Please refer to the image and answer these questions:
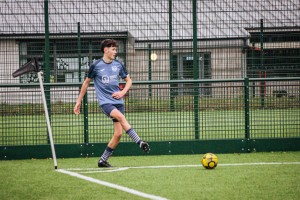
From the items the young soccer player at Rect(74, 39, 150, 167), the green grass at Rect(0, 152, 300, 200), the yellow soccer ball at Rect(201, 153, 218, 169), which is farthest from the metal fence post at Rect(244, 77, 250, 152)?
the young soccer player at Rect(74, 39, 150, 167)

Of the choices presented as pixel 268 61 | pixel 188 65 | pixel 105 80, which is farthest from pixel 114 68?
pixel 268 61

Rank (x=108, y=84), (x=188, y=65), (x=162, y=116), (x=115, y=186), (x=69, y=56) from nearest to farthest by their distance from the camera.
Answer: (x=115, y=186)
(x=108, y=84)
(x=162, y=116)
(x=69, y=56)
(x=188, y=65)

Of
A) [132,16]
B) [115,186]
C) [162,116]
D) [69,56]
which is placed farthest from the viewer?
[132,16]

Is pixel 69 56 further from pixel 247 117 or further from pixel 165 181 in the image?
pixel 165 181

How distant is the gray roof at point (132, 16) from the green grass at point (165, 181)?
13.1 ft

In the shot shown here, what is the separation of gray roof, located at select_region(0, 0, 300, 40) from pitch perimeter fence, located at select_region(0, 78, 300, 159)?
225cm

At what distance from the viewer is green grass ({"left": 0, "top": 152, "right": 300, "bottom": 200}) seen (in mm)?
7750

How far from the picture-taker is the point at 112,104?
10.4 metres

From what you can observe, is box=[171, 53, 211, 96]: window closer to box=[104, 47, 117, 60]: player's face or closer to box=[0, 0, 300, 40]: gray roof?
box=[0, 0, 300, 40]: gray roof

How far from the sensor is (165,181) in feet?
28.9

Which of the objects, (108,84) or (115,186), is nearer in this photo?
(115,186)

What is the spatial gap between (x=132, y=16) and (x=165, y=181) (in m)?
7.04

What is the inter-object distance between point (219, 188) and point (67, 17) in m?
7.90

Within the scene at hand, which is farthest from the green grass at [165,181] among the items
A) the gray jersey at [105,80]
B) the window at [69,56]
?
the window at [69,56]
